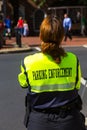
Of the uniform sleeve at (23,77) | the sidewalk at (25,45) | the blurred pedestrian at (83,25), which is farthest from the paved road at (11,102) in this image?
the blurred pedestrian at (83,25)

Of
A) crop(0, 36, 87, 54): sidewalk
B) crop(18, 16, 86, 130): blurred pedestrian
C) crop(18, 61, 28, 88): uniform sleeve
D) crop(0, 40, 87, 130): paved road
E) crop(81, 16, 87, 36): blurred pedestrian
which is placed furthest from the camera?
crop(81, 16, 87, 36): blurred pedestrian

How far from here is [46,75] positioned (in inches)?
140

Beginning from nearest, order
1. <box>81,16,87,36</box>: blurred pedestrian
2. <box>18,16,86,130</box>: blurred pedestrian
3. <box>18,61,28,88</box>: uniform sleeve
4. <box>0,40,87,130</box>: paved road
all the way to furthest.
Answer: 1. <box>18,16,86,130</box>: blurred pedestrian
2. <box>18,61,28,88</box>: uniform sleeve
3. <box>0,40,87,130</box>: paved road
4. <box>81,16,87,36</box>: blurred pedestrian

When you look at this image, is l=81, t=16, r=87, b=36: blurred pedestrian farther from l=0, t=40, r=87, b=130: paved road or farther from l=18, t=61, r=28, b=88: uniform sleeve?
l=18, t=61, r=28, b=88: uniform sleeve

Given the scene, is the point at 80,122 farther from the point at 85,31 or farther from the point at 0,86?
the point at 85,31

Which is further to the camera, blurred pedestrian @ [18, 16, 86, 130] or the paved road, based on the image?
the paved road

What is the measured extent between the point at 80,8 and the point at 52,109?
38629 millimetres

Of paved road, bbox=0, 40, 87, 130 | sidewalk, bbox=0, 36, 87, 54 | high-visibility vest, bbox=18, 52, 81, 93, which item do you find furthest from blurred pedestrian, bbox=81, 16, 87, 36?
high-visibility vest, bbox=18, 52, 81, 93

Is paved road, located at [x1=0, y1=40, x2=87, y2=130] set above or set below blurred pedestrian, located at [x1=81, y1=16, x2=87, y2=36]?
above

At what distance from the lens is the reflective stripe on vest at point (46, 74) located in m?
3.54

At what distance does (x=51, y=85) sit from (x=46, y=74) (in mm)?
→ 92

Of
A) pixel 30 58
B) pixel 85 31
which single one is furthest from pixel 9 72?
pixel 85 31

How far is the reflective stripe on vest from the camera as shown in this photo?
139 inches

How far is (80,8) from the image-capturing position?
41625 mm
